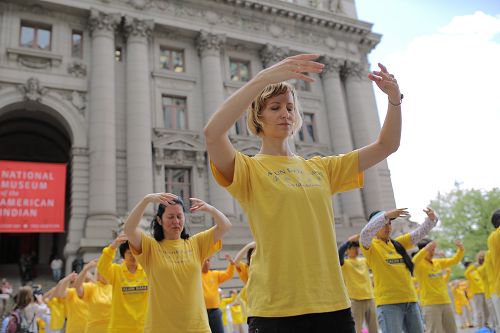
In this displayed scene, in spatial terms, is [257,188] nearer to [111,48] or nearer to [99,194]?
[99,194]

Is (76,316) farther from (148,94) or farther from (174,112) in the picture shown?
(174,112)

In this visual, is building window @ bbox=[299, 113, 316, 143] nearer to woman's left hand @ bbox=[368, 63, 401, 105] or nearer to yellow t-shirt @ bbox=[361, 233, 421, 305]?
yellow t-shirt @ bbox=[361, 233, 421, 305]

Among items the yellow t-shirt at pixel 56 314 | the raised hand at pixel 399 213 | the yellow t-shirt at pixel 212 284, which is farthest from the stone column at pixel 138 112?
the raised hand at pixel 399 213

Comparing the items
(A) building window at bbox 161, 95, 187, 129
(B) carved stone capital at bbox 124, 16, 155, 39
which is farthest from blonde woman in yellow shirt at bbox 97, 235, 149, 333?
(B) carved stone capital at bbox 124, 16, 155, 39

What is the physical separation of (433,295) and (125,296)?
16.7ft

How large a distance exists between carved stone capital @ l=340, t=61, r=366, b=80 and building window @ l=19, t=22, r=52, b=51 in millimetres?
20397

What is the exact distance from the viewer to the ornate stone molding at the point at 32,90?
2220 centimetres

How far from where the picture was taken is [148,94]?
2441cm

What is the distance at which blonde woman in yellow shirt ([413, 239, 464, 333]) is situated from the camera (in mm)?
6906

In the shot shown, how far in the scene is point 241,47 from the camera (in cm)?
2916

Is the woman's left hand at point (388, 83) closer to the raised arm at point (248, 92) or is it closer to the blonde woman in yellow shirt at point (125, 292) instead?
the raised arm at point (248, 92)

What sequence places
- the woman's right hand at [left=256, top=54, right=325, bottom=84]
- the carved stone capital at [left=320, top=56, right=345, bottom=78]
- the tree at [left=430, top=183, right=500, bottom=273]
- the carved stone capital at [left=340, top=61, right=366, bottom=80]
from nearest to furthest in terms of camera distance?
1. the woman's right hand at [left=256, top=54, right=325, bottom=84]
2. the carved stone capital at [left=320, top=56, right=345, bottom=78]
3. the carved stone capital at [left=340, top=61, right=366, bottom=80]
4. the tree at [left=430, top=183, right=500, bottom=273]

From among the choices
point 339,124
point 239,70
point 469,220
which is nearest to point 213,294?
point 239,70

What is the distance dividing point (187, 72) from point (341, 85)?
1229 centimetres
